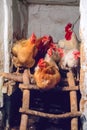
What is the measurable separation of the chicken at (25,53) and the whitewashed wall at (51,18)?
1086 mm

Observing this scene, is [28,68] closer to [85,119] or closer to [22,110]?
[22,110]

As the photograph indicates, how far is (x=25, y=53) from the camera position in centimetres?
346

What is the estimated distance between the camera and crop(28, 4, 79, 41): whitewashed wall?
459cm

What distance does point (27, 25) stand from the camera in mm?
4633

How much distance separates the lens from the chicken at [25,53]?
3.47 m

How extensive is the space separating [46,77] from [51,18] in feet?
5.66

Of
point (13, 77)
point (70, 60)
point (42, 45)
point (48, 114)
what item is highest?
point (42, 45)

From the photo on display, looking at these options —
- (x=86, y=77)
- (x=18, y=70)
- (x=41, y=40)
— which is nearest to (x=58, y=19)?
(x=41, y=40)

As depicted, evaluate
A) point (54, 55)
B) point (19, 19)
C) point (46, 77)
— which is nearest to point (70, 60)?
point (54, 55)

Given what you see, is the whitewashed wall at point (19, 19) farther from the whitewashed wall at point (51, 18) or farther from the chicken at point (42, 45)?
the chicken at point (42, 45)

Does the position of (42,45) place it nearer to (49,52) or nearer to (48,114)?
(49,52)

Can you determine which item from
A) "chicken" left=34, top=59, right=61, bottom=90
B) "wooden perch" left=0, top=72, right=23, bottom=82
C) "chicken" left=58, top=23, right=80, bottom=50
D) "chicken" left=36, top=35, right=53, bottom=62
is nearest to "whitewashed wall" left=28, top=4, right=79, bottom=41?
"chicken" left=58, top=23, right=80, bottom=50

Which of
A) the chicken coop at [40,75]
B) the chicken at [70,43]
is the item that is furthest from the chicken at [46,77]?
the chicken at [70,43]

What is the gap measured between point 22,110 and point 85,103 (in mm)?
575
